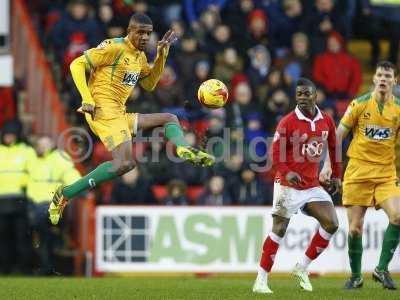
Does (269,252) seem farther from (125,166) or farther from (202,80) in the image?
(202,80)

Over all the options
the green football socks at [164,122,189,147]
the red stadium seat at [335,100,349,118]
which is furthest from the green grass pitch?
the red stadium seat at [335,100,349,118]

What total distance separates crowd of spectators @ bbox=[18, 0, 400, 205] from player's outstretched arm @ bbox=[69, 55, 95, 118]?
5.50 metres

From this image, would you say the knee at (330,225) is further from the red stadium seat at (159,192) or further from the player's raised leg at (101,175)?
the red stadium seat at (159,192)

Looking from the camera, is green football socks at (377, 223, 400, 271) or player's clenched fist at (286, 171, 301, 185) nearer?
player's clenched fist at (286, 171, 301, 185)

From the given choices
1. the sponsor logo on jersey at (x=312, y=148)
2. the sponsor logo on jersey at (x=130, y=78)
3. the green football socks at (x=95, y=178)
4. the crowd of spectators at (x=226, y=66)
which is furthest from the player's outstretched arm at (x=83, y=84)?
the crowd of spectators at (x=226, y=66)

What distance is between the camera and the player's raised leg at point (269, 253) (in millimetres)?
13172

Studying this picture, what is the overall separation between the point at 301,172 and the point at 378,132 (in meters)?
1.16

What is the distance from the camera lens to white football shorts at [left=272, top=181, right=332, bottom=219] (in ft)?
43.1

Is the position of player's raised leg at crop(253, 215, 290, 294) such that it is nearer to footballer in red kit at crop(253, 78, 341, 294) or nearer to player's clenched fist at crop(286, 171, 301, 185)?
footballer in red kit at crop(253, 78, 341, 294)

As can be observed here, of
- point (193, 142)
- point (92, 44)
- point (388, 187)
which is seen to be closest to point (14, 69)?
point (92, 44)

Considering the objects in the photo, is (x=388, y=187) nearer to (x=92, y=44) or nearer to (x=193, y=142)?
(x=193, y=142)

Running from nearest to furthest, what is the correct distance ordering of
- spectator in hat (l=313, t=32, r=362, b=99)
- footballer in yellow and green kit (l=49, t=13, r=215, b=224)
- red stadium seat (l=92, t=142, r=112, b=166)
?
1. footballer in yellow and green kit (l=49, t=13, r=215, b=224)
2. red stadium seat (l=92, t=142, r=112, b=166)
3. spectator in hat (l=313, t=32, r=362, b=99)

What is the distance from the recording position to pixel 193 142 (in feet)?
62.6

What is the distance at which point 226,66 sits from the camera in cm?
2003
